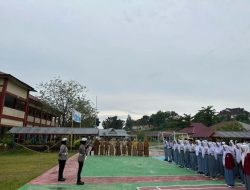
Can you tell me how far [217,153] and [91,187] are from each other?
6276 millimetres

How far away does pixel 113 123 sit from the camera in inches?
4530

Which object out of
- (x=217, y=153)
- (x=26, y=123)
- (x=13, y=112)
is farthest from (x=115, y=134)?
(x=217, y=153)

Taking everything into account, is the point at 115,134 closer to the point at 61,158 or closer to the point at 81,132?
the point at 81,132

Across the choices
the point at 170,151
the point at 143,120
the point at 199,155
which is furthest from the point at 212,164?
the point at 143,120

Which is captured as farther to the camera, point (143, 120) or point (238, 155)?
point (143, 120)

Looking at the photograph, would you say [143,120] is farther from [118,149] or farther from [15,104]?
[118,149]

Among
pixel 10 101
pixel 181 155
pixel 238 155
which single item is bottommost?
pixel 238 155

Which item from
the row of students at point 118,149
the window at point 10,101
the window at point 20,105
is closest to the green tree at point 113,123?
the window at point 20,105

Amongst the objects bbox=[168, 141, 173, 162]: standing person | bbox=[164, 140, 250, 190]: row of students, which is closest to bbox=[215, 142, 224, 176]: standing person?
bbox=[164, 140, 250, 190]: row of students

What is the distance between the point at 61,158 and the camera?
13.8 m

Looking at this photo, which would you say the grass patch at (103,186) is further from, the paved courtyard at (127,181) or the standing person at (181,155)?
the standing person at (181,155)

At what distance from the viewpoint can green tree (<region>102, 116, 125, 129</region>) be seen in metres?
114

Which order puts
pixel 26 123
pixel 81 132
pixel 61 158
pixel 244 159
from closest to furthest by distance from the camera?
pixel 244 159
pixel 61 158
pixel 81 132
pixel 26 123

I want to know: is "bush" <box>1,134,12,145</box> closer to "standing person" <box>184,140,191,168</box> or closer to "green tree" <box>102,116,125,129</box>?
"standing person" <box>184,140,191,168</box>
